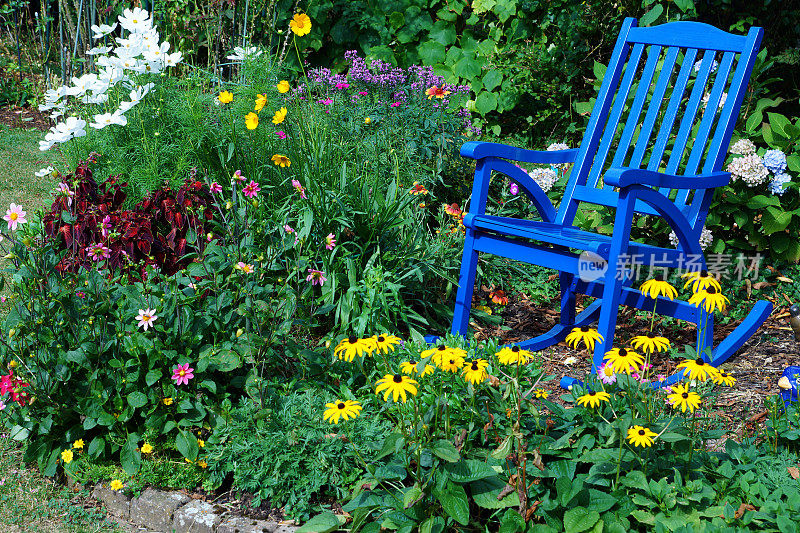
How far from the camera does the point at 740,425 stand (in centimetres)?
228

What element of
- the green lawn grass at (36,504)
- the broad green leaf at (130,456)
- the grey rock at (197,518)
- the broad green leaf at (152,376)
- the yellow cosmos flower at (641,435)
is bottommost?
the green lawn grass at (36,504)

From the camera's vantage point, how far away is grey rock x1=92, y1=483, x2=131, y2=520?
202 cm

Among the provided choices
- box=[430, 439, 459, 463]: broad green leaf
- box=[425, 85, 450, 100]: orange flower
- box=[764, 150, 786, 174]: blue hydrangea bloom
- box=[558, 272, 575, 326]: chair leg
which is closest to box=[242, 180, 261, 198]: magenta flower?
box=[430, 439, 459, 463]: broad green leaf

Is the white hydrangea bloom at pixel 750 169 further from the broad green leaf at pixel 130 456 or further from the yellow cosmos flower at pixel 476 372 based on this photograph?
the broad green leaf at pixel 130 456

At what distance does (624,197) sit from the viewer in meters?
2.29

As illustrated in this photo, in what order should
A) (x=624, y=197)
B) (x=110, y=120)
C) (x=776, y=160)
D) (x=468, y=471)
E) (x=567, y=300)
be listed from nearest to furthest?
(x=468, y=471)
(x=624, y=197)
(x=110, y=120)
(x=567, y=300)
(x=776, y=160)

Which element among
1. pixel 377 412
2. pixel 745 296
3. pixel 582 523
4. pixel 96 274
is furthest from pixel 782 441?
pixel 96 274

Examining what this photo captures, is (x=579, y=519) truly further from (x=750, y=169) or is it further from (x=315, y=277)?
(x=750, y=169)

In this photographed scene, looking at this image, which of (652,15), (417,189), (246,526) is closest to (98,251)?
(246,526)

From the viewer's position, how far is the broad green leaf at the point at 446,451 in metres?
1.62

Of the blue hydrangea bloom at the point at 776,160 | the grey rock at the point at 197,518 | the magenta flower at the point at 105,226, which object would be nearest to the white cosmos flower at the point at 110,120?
the magenta flower at the point at 105,226

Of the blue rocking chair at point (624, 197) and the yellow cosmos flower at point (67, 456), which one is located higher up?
the blue rocking chair at point (624, 197)

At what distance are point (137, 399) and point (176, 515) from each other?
13.8 inches

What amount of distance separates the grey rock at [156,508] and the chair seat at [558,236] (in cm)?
134
